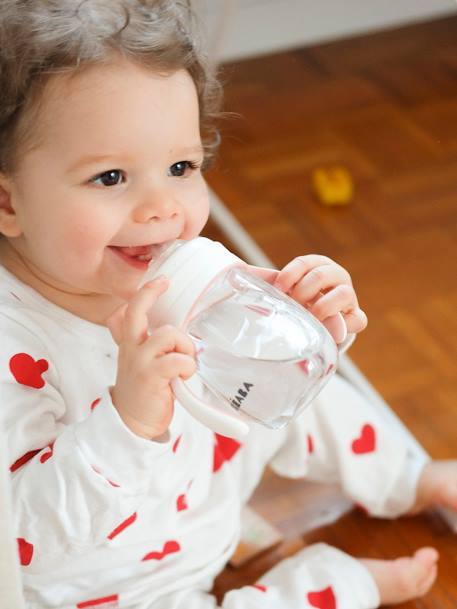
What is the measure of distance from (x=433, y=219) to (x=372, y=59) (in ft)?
1.79

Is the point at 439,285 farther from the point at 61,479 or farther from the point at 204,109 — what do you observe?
the point at 61,479

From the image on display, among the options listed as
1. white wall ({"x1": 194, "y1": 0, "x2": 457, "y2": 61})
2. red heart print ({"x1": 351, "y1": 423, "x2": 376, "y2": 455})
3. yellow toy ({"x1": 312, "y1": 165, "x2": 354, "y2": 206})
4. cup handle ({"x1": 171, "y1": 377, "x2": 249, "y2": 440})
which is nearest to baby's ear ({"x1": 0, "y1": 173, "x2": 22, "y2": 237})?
cup handle ({"x1": 171, "y1": 377, "x2": 249, "y2": 440})

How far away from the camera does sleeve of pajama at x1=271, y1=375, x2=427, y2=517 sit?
42.1 inches

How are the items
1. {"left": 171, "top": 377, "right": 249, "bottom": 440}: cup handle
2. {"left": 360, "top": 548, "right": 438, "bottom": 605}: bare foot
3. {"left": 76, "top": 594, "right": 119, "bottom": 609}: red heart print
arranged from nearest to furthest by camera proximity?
1. {"left": 171, "top": 377, "right": 249, "bottom": 440}: cup handle
2. {"left": 76, "top": 594, "right": 119, "bottom": 609}: red heart print
3. {"left": 360, "top": 548, "right": 438, "bottom": 605}: bare foot

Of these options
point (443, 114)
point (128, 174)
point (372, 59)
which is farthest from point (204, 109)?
point (372, 59)

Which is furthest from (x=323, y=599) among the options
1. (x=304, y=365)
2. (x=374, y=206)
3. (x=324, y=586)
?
(x=374, y=206)

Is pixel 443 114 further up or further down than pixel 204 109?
further down

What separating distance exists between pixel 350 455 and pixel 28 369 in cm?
40

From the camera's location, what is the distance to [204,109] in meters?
0.89

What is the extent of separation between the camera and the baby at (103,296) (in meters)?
0.74

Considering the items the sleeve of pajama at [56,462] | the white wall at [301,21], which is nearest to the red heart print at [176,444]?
the sleeve of pajama at [56,462]

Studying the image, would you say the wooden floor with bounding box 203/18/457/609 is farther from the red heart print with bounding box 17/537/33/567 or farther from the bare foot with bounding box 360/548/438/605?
the red heart print with bounding box 17/537/33/567

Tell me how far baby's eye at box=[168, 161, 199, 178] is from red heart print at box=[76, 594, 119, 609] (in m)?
0.36

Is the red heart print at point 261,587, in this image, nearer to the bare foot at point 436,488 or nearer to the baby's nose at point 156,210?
the bare foot at point 436,488
